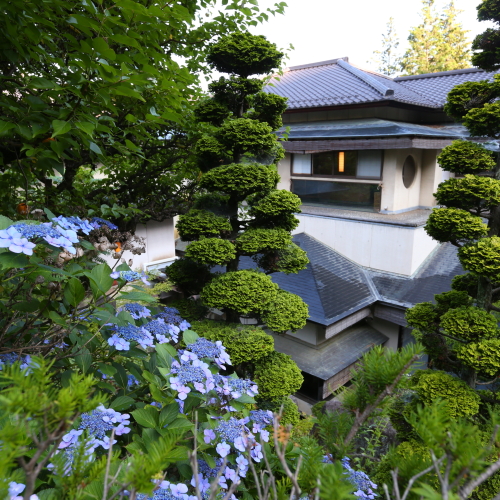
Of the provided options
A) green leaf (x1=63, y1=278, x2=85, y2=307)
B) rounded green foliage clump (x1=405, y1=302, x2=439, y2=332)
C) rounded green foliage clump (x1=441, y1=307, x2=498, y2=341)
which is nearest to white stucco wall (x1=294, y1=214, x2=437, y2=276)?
rounded green foliage clump (x1=405, y1=302, x2=439, y2=332)

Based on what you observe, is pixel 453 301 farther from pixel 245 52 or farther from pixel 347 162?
pixel 347 162

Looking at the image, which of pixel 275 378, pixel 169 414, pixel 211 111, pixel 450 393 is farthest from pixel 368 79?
pixel 169 414

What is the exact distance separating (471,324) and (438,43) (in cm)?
3175

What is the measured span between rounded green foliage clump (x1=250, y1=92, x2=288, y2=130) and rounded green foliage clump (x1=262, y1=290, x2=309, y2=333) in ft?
7.60

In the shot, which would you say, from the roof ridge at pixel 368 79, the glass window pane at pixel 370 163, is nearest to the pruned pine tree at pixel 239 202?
the glass window pane at pixel 370 163

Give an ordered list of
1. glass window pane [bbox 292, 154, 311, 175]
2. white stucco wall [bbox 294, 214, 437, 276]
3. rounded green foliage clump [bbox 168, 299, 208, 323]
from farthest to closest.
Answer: glass window pane [bbox 292, 154, 311, 175]
white stucco wall [bbox 294, 214, 437, 276]
rounded green foliage clump [bbox 168, 299, 208, 323]

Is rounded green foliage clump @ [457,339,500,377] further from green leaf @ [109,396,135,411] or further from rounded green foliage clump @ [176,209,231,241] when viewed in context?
green leaf @ [109,396,135,411]

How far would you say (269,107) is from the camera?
439cm

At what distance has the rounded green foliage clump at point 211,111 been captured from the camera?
443 centimetres

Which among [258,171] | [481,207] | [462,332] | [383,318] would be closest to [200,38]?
[258,171]

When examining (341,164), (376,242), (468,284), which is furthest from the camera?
(341,164)

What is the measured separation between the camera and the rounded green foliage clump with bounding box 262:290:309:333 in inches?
158

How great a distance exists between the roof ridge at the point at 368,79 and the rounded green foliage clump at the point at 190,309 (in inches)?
320

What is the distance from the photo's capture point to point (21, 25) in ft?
6.53
